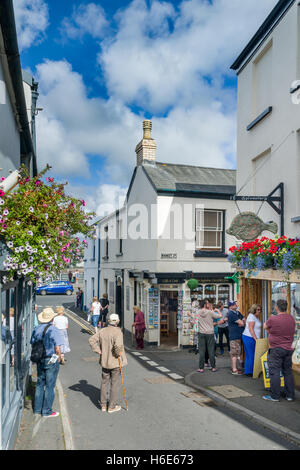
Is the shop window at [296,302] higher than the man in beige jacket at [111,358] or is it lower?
higher

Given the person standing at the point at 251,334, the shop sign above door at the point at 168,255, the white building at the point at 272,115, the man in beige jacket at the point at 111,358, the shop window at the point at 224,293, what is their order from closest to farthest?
the man in beige jacket at the point at 111,358 < the white building at the point at 272,115 < the person standing at the point at 251,334 < the shop sign above door at the point at 168,255 < the shop window at the point at 224,293

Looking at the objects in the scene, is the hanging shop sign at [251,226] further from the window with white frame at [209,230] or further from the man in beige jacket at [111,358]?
the window with white frame at [209,230]

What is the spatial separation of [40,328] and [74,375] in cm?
426

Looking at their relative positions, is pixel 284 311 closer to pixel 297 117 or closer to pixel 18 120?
pixel 297 117

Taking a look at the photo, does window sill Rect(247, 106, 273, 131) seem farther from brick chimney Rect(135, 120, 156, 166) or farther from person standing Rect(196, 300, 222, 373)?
brick chimney Rect(135, 120, 156, 166)

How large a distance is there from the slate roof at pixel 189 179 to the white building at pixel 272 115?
467 centimetres

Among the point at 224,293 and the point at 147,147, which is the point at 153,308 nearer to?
the point at 224,293

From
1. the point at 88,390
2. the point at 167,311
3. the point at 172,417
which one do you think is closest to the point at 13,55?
the point at 172,417

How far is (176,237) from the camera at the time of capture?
1636 cm

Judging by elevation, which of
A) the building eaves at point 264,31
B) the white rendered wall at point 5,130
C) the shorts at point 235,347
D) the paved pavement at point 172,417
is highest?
the building eaves at point 264,31

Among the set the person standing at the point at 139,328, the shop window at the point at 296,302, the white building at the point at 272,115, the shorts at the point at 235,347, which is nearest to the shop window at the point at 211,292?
the person standing at the point at 139,328

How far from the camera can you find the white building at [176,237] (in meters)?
16.1

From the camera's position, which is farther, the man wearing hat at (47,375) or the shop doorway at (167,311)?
the shop doorway at (167,311)

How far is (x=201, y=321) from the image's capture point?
10625mm
